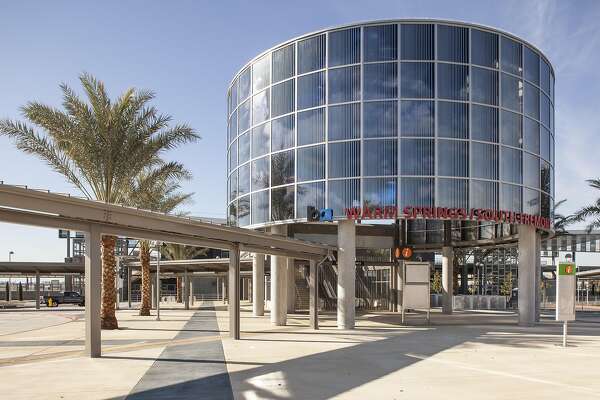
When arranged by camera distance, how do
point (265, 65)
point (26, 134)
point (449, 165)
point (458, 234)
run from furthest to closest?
point (458, 234), point (265, 65), point (449, 165), point (26, 134)

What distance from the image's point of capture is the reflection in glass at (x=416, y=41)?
32.1 m

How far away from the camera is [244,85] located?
1524 inches

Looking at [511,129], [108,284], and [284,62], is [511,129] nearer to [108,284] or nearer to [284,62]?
[284,62]

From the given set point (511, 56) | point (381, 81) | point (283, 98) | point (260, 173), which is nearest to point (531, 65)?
point (511, 56)

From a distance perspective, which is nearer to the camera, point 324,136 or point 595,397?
point 595,397

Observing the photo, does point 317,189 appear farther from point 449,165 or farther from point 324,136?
point 449,165

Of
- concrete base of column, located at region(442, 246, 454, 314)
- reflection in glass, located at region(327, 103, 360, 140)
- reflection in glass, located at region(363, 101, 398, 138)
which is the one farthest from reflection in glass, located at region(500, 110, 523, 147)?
concrete base of column, located at region(442, 246, 454, 314)

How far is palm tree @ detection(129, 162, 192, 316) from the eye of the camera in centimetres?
3366

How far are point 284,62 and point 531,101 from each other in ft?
46.2

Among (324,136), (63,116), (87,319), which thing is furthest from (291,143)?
(87,319)

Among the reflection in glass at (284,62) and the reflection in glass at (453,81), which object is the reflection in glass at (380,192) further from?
the reflection in glass at (284,62)

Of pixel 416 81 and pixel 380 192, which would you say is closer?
pixel 380 192

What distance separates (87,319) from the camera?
62.3 feet

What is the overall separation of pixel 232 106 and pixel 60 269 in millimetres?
30366
